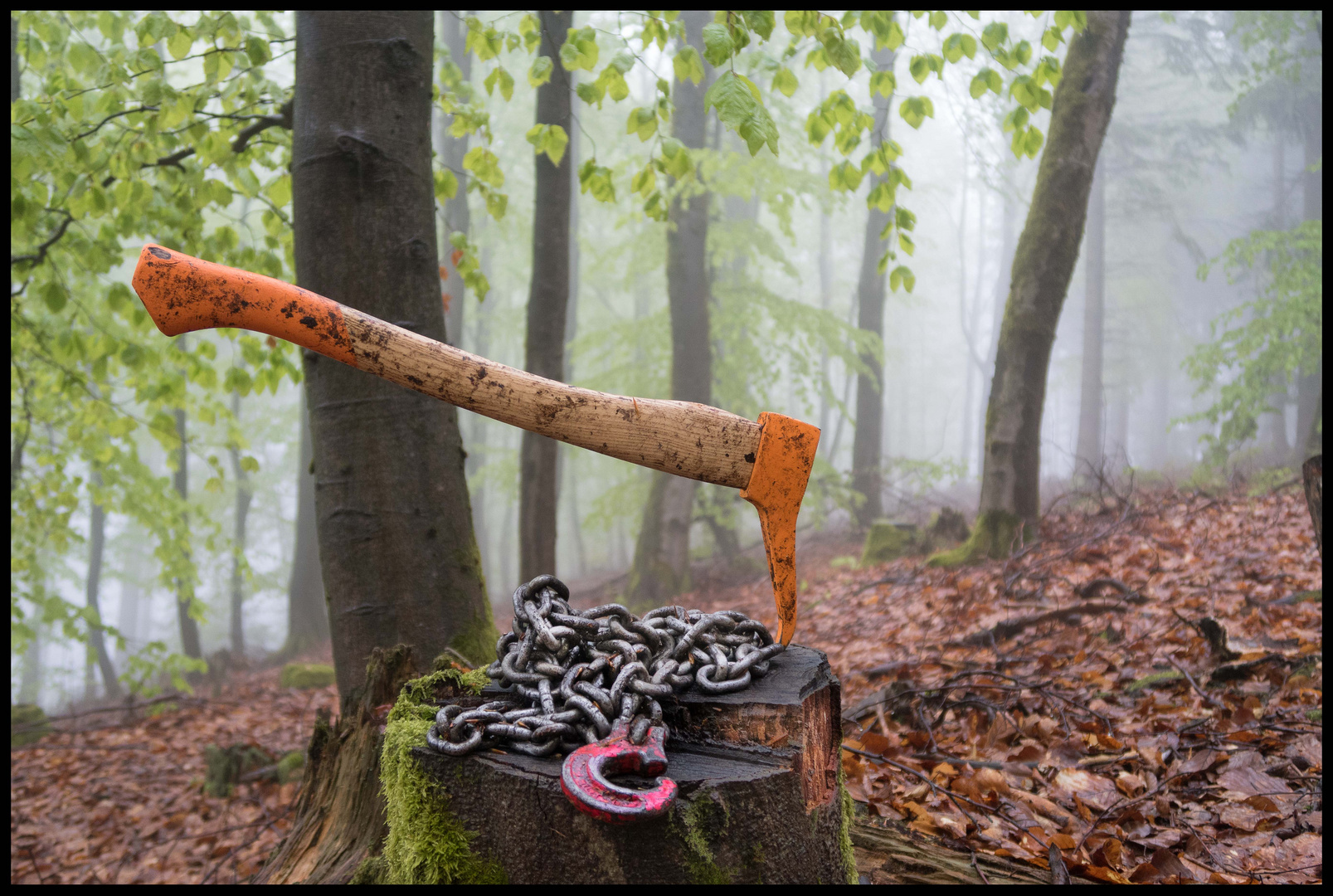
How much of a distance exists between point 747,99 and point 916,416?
58027 millimetres

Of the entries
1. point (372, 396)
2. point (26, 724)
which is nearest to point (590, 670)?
point (372, 396)

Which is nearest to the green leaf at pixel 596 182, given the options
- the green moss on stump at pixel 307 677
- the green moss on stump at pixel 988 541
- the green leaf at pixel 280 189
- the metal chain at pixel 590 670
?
the green leaf at pixel 280 189

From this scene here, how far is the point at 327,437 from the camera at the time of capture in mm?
3205

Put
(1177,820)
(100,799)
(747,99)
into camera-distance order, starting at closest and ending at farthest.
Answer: (1177,820), (747,99), (100,799)

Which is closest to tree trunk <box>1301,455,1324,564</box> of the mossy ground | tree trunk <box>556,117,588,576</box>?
the mossy ground

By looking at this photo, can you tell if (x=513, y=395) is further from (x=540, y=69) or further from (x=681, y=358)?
(x=681, y=358)

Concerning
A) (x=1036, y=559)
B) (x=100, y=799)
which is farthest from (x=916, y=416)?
(x=100, y=799)

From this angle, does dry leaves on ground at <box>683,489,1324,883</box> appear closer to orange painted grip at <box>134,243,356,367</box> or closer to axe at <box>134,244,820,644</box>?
axe at <box>134,244,820,644</box>

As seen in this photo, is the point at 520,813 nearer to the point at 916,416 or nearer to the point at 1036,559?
the point at 1036,559

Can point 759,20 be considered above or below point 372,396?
above

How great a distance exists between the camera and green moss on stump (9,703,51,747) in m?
7.98

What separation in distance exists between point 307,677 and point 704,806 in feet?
30.5

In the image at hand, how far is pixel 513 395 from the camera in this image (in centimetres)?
209

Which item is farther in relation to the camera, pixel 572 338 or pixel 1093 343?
pixel 1093 343
